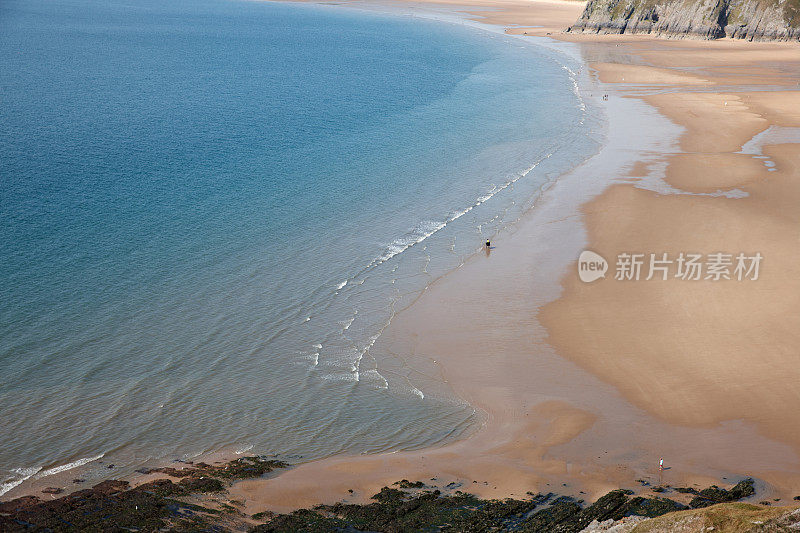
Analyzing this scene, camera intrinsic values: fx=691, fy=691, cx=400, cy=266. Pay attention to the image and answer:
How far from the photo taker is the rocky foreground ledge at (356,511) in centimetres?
1600

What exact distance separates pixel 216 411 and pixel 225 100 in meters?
56.0

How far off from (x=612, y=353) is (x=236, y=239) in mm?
20258

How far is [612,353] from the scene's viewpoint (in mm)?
25141

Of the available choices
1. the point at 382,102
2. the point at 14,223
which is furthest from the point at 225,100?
the point at 14,223

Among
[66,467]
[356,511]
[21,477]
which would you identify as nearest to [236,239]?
[66,467]

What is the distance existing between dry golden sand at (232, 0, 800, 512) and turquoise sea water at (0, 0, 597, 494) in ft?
5.36

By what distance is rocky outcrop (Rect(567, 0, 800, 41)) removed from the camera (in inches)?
4291

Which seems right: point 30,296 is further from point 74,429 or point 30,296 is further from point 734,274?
point 734,274

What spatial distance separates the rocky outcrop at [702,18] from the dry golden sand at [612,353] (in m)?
78.1

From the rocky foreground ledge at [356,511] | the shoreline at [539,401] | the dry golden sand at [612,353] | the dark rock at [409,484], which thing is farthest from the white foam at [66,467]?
the dark rock at [409,484]

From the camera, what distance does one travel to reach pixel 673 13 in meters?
120

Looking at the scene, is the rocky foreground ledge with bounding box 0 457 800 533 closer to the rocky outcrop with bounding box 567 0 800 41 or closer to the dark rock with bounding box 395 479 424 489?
the dark rock with bounding box 395 479 424 489

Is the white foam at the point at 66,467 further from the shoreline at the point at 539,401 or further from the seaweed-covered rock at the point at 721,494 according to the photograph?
the seaweed-covered rock at the point at 721,494

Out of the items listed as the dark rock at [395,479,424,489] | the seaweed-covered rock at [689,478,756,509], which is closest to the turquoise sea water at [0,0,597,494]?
the dark rock at [395,479,424,489]
